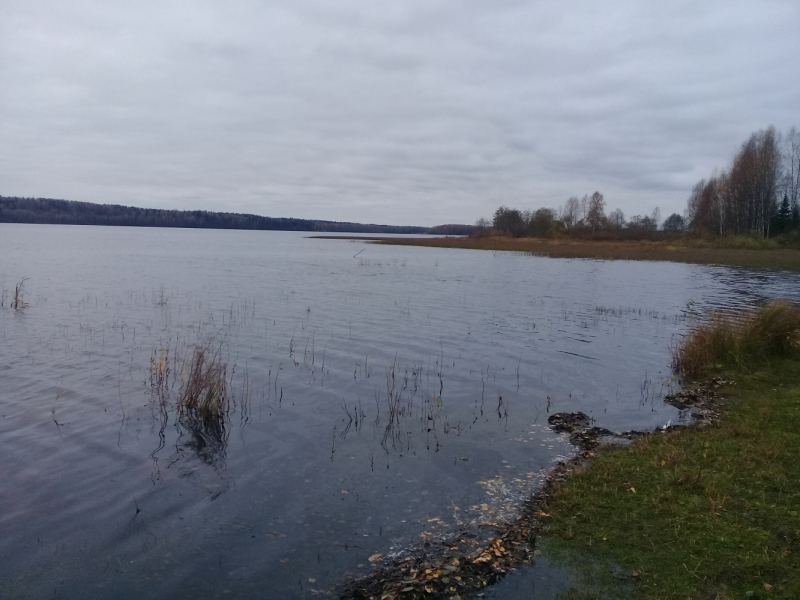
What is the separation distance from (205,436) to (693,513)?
8.12 meters

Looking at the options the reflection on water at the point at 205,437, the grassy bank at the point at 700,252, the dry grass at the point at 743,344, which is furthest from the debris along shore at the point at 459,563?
the grassy bank at the point at 700,252

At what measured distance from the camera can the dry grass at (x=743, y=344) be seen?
15.4m

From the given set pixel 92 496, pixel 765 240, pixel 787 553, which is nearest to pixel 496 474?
pixel 787 553

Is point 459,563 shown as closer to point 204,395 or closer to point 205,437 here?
point 205,437

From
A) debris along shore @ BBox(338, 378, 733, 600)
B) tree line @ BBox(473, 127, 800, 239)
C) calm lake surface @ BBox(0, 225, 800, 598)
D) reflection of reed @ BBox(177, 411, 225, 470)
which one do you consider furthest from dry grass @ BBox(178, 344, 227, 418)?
tree line @ BBox(473, 127, 800, 239)

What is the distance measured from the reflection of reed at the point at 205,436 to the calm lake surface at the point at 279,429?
0.17 feet

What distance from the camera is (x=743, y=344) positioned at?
15.8m

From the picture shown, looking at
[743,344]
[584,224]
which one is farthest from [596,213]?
[743,344]

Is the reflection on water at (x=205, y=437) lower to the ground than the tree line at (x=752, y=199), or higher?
lower

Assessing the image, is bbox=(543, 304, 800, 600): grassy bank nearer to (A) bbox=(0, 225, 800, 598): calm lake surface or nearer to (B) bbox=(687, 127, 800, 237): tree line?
(A) bbox=(0, 225, 800, 598): calm lake surface

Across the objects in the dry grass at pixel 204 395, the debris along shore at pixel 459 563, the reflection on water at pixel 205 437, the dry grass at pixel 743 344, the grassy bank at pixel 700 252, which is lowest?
the reflection on water at pixel 205 437

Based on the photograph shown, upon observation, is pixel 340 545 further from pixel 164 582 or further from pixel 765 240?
pixel 765 240

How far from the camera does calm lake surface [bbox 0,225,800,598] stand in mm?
6906

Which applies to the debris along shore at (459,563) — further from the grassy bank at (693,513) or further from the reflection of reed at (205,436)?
the reflection of reed at (205,436)
